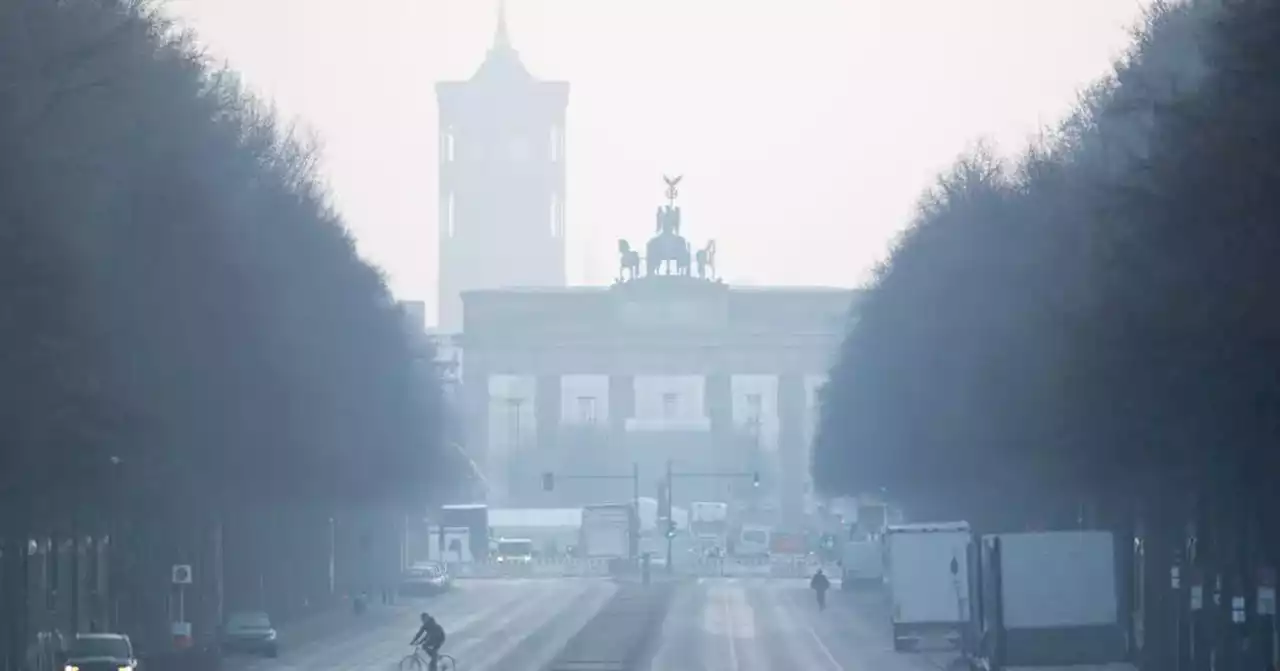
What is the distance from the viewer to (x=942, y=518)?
112812 mm

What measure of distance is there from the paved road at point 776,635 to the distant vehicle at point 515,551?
42.1m

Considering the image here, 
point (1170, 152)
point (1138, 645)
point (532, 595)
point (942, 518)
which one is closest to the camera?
point (1170, 152)

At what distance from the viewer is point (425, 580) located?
13025cm

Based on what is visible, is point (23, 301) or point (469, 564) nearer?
point (23, 301)

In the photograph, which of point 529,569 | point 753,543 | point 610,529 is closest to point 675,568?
point 610,529

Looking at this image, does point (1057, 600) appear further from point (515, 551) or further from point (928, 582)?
point (515, 551)

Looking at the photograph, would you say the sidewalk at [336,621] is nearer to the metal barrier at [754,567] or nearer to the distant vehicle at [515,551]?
the metal barrier at [754,567]

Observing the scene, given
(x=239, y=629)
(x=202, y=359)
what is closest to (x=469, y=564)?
(x=239, y=629)

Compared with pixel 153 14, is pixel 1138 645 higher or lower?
lower

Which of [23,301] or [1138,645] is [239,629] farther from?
[23,301]

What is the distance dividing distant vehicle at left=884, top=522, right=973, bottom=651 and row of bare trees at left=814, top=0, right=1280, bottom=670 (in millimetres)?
2937

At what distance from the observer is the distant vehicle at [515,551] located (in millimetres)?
168875

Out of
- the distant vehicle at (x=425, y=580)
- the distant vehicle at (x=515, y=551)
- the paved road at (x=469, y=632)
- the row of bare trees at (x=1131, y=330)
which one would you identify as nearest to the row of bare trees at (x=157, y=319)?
the paved road at (x=469, y=632)

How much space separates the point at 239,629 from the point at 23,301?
33.5 meters
